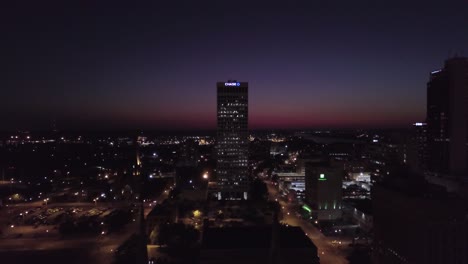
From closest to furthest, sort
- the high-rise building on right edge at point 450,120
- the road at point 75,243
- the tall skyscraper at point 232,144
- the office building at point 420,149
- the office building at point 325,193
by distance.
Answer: the road at point 75,243 < the office building at point 325,193 < the tall skyscraper at point 232,144 < the high-rise building on right edge at point 450,120 < the office building at point 420,149

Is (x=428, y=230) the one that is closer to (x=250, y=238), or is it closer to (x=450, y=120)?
(x=250, y=238)

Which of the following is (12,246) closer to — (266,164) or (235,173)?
(235,173)

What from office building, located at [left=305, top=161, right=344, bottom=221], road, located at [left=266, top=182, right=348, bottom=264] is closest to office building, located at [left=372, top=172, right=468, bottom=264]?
road, located at [left=266, top=182, right=348, bottom=264]

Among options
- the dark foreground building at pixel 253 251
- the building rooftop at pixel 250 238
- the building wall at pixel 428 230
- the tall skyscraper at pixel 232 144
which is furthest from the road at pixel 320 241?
the building wall at pixel 428 230

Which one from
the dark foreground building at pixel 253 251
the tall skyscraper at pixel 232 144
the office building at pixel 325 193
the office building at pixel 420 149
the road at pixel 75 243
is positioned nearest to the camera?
the dark foreground building at pixel 253 251

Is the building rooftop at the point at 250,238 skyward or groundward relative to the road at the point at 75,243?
skyward

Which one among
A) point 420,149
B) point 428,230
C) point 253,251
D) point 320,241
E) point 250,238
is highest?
point 420,149

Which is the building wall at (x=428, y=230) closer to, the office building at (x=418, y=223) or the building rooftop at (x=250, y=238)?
the office building at (x=418, y=223)

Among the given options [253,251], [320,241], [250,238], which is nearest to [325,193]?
[320,241]
